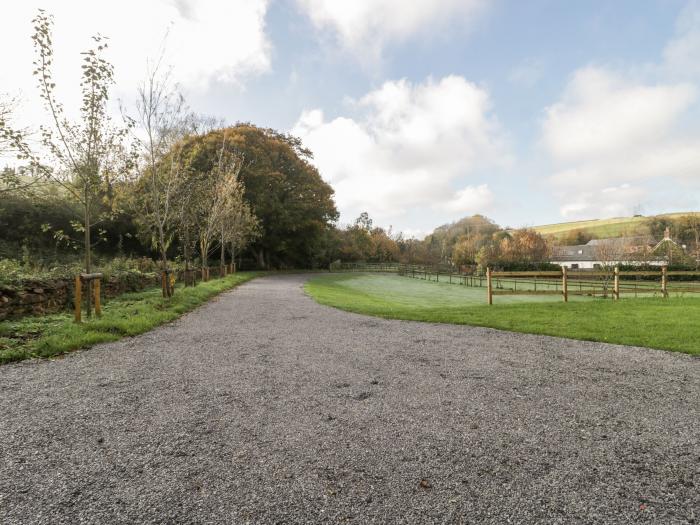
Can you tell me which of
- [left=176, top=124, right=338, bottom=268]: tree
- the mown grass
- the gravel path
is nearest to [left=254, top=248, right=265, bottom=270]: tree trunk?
[left=176, top=124, right=338, bottom=268]: tree

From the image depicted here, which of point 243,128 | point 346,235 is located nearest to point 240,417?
point 243,128

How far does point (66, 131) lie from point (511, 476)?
11.8 metres

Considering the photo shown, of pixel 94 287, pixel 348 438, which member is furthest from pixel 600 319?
pixel 94 287

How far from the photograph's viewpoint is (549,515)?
2.21 meters

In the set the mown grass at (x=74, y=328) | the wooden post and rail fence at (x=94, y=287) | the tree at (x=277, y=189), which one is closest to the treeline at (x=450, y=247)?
the tree at (x=277, y=189)

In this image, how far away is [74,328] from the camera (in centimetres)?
688

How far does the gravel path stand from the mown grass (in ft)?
1.84

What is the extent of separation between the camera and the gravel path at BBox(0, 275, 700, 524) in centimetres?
228

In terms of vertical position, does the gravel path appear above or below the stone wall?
below

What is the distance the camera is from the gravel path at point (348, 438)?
7.48ft

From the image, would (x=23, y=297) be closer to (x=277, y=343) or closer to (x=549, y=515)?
(x=277, y=343)

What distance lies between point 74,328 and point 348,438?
250 inches

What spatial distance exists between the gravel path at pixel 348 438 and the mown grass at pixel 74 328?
560 mm

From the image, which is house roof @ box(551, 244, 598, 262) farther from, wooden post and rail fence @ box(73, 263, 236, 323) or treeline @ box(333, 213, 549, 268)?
wooden post and rail fence @ box(73, 263, 236, 323)
